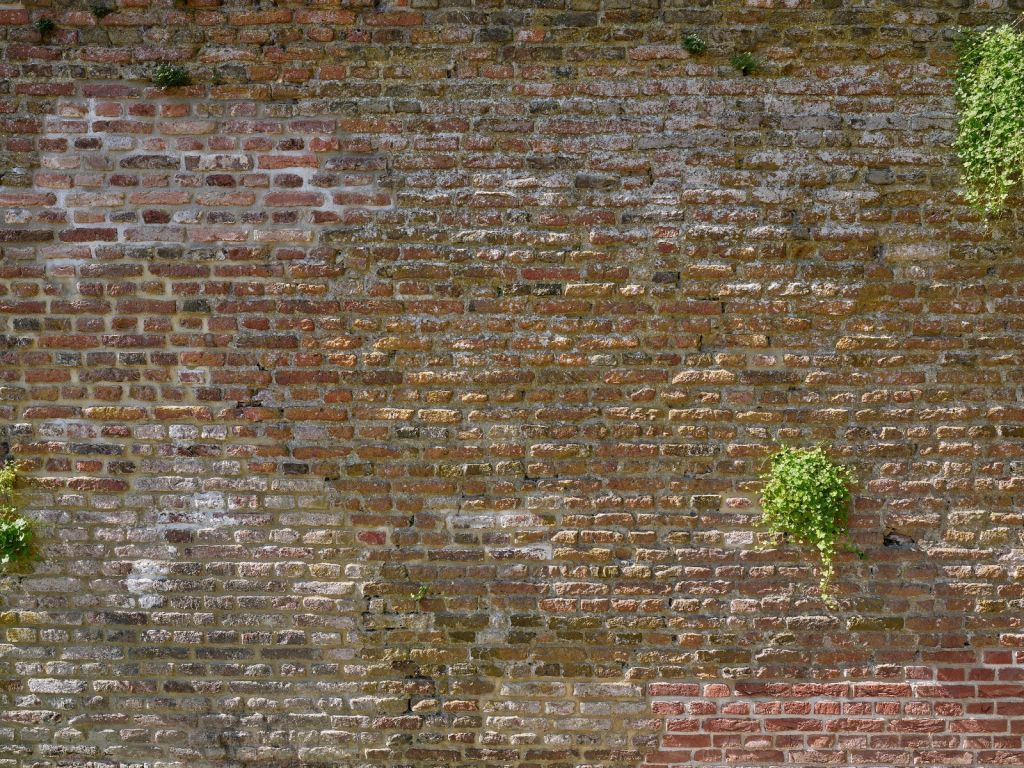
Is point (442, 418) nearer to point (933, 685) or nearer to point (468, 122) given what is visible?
point (468, 122)

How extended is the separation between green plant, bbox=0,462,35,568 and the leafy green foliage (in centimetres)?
462

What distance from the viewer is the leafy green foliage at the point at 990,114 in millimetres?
3125

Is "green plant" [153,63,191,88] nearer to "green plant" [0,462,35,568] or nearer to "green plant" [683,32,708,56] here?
"green plant" [0,462,35,568]

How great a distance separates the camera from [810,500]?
10.3 ft

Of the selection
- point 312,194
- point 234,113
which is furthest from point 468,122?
point 234,113

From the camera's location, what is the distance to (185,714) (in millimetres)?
3299

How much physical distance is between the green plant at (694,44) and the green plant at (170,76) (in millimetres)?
2309

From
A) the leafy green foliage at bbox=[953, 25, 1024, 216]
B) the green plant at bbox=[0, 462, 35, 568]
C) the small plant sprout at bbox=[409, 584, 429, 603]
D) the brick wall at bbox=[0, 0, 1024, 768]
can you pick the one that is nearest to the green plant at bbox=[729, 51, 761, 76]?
the brick wall at bbox=[0, 0, 1024, 768]

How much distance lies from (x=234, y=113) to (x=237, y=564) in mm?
2112

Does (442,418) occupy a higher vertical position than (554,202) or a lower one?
lower

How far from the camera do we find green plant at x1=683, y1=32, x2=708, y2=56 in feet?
10.5

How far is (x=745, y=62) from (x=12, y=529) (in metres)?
3.99

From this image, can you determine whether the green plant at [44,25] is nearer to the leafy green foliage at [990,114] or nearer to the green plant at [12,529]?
the green plant at [12,529]

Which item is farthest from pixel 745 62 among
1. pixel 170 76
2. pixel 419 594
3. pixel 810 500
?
pixel 419 594
